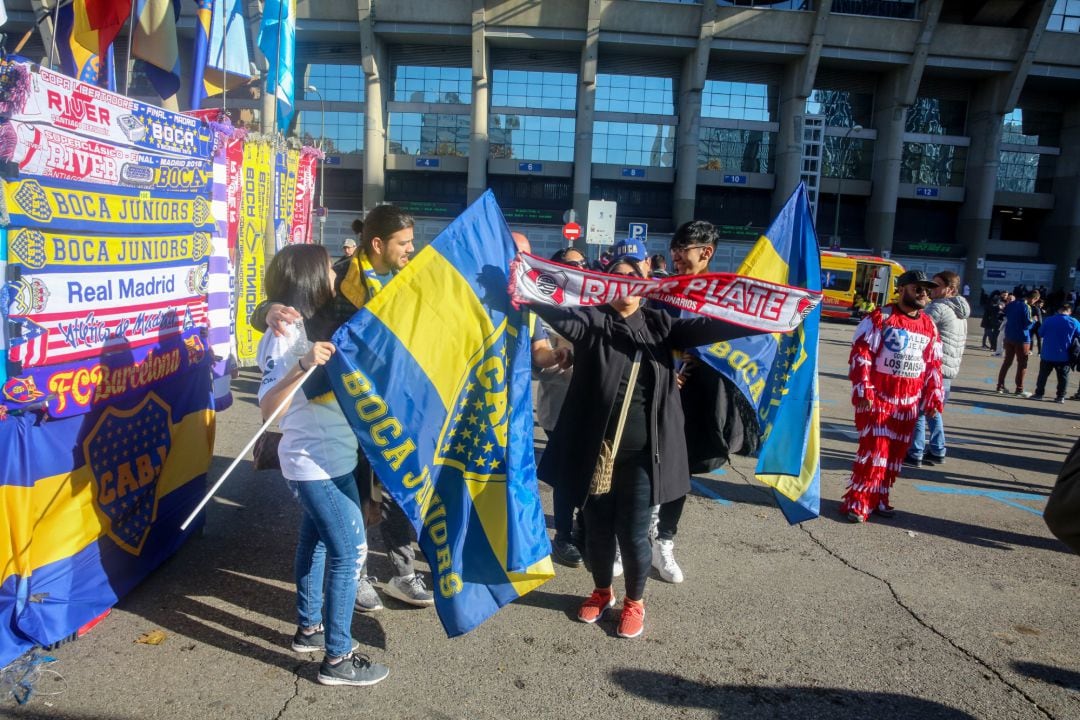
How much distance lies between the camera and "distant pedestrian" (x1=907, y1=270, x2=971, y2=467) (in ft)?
23.8

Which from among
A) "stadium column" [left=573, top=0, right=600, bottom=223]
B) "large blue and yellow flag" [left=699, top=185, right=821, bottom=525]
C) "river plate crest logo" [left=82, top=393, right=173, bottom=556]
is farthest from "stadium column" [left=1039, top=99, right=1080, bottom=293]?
"river plate crest logo" [left=82, top=393, right=173, bottom=556]

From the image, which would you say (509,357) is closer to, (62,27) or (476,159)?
(62,27)

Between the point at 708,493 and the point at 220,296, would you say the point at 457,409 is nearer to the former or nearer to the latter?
the point at 708,493

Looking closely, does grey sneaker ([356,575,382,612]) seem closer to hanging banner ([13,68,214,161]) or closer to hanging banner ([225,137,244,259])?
hanging banner ([13,68,214,161])

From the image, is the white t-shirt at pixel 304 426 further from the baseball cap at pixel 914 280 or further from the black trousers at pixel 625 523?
the baseball cap at pixel 914 280

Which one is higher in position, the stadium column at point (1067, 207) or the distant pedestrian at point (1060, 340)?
the stadium column at point (1067, 207)

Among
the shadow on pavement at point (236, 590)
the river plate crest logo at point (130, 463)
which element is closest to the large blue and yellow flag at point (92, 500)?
the river plate crest logo at point (130, 463)

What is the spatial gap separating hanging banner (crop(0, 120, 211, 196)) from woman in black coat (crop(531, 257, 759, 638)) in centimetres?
224

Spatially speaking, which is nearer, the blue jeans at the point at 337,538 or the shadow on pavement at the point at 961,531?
the blue jeans at the point at 337,538

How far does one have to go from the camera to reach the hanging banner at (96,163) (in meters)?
2.94

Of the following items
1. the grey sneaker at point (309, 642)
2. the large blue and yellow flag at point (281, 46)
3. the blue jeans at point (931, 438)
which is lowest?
the grey sneaker at point (309, 642)

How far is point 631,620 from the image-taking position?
3.59 meters

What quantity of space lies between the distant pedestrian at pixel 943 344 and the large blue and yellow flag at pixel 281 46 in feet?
23.1

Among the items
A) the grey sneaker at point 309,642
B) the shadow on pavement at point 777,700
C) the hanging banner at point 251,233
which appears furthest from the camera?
the hanging banner at point 251,233
